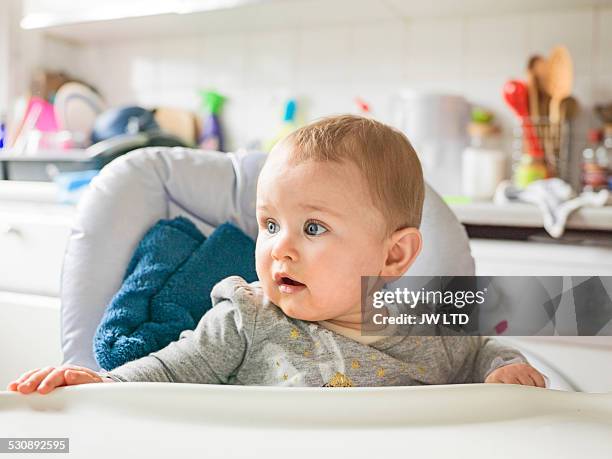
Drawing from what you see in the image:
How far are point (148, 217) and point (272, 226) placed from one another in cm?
35

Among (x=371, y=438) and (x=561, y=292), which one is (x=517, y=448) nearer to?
(x=371, y=438)

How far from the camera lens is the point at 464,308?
0.73 metres

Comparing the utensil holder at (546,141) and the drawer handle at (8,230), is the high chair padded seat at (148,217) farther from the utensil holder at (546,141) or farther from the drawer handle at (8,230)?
the utensil holder at (546,141)

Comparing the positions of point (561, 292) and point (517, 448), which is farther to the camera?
point (561, 292)

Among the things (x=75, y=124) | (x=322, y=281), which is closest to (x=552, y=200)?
(x=322, y=281)

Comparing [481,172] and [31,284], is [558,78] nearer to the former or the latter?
[481,172]

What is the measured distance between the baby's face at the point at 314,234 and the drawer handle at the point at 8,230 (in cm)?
121

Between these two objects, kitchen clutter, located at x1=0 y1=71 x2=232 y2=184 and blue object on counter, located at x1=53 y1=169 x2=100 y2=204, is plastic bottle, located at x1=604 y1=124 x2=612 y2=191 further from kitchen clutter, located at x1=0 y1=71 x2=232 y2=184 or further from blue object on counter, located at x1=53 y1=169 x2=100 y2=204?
blue object on counter, located at x1=53 y1=169 x2=100 y2=204

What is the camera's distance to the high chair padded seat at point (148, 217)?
0.98m

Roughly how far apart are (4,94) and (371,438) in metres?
2.49

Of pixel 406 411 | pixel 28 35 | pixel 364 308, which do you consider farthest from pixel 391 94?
pixel 406 411

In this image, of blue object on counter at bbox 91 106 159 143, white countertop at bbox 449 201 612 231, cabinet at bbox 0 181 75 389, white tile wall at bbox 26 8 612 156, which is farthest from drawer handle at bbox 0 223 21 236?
white countertop at bbox 449 201 612 231

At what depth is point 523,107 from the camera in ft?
6.42

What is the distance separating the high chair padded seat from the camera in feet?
3.20
